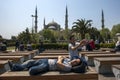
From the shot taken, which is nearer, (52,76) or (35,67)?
(52,76)

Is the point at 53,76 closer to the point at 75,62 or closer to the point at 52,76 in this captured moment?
the point at 52,76

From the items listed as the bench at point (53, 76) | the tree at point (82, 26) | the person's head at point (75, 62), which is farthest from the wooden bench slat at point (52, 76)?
the tree at point (82, 26)

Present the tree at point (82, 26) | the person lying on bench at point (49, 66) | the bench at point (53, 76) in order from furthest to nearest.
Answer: the tree at point (82, 26), the person lying on bench at point (49, 66), the bench at point (53, 76)

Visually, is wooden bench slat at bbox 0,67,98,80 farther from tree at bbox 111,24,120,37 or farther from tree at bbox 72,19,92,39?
tree at bbox 111,24,120,37

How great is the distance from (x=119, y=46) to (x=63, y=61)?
1008cm

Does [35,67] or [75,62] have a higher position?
[75,62]

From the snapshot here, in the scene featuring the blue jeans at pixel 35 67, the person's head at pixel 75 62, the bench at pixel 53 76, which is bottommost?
the bench at pixel 53 76

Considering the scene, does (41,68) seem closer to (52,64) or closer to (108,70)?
(52,64)

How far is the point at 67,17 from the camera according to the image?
105 meters

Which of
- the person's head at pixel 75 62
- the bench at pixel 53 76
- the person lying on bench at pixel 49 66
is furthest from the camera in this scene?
the person's head at pixel 75 62

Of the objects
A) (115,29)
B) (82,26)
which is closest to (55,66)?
(82,26)

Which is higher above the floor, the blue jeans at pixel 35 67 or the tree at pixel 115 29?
the tree at pixel 115 29

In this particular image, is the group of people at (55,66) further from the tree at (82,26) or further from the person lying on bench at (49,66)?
the tree at (82,26)

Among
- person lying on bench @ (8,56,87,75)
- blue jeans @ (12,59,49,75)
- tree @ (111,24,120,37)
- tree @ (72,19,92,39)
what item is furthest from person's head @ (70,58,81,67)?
tree @ (111,24,120,37)
